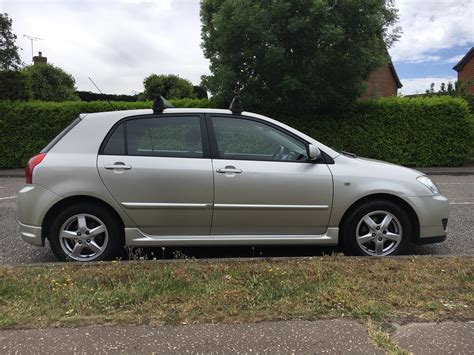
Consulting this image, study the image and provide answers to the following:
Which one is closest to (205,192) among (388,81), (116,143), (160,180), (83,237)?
(160,180)

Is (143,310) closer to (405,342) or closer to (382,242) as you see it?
(405,342)

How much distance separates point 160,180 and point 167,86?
65.8ft

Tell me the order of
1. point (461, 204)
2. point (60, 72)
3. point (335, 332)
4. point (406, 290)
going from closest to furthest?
1. point (335, 332)
2. point (406, 290)
3. point (461, 204)
4. point (60, 72)

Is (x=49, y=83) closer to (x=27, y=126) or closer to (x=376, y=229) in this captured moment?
(x=27, y=126)

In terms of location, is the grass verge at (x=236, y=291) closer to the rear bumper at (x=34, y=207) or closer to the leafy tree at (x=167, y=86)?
the rear bumper at (x=34, y=207)

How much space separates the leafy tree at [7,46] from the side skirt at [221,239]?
13.9 metres

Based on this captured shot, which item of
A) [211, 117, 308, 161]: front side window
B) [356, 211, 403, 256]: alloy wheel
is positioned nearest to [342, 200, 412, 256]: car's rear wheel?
[356, 211, 403, 256]: alloy wheel

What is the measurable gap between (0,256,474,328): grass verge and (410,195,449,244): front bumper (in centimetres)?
41

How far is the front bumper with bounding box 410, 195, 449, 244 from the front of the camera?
15.0ft

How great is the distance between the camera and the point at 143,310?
3.22m

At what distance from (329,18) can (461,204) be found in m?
6.89

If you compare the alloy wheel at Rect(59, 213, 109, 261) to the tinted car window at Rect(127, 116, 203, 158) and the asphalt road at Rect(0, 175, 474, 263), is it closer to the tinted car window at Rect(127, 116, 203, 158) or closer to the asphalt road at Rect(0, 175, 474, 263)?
the asphalt road at Rect(0, 175, 474, 263)

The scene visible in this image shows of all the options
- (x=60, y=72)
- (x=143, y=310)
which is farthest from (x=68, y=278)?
(x=60, y=72)

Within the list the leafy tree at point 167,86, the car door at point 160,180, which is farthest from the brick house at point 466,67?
the car door at point 160,180
